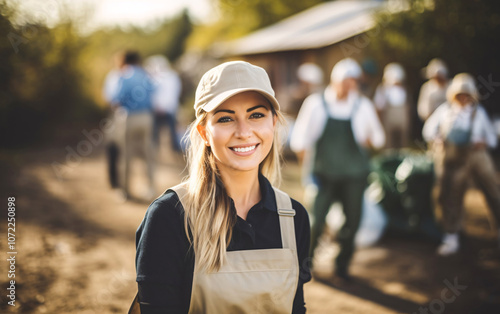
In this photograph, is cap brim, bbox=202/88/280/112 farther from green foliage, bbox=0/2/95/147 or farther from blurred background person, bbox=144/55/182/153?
green foliage, bbox=0/2/95/147

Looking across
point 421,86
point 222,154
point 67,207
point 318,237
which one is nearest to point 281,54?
point 421,86

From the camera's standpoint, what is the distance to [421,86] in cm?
1198

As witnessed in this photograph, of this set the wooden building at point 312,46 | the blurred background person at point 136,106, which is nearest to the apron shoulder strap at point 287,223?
the blurred background person at point 136,106

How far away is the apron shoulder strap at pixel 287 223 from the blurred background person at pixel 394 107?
7.91 metres

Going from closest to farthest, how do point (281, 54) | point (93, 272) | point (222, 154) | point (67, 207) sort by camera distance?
point (222, 154) < point (93, 272) < point (67, 207) < point (281, 54)

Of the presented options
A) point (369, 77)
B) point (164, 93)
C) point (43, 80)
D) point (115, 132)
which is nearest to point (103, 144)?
point (43, 80)

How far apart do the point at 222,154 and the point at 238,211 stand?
0.25m

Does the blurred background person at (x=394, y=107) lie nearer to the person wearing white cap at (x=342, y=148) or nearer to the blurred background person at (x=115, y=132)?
the person wearing white cap at (x=342, y=148)

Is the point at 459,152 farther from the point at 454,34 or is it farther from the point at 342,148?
the point at 454,34

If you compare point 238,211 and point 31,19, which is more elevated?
point 31,19

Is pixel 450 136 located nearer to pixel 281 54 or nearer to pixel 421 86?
pixel 421 86

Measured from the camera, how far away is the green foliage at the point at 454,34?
915cm

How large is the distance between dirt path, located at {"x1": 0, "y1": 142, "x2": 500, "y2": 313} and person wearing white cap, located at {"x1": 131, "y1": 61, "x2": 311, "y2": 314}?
0.93 metres

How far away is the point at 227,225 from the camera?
1.67 m
